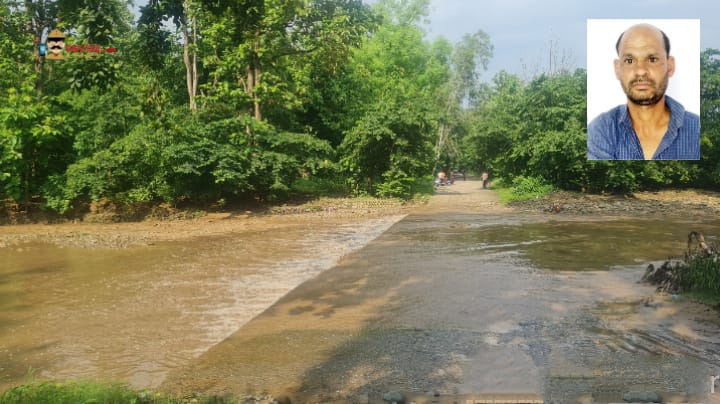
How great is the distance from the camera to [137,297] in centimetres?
1000

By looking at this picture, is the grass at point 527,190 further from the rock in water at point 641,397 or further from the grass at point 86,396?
the grass at point 86,396

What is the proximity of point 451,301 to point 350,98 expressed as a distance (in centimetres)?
2835

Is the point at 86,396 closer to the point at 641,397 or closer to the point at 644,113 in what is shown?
the point at 641,397

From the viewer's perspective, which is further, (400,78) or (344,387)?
(400,78)

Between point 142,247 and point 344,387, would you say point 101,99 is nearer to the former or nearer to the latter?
point 142,247

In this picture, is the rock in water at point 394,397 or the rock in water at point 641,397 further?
the rock in water at point 394,397

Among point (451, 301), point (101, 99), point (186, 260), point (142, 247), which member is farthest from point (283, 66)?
point (451, 301)

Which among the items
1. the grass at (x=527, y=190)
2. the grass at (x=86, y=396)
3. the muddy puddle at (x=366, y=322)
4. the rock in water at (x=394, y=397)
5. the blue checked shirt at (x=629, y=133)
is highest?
the blue checked shirt at (x=629, y=133)

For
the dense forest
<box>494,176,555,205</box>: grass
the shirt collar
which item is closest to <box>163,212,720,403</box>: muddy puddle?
the shirt collar

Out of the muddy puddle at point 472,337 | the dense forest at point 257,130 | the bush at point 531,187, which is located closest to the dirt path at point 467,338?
the muddy puddle at point 472,337

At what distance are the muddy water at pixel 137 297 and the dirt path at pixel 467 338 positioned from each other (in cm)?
62

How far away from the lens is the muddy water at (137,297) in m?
6.72

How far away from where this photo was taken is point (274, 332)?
761 centimetres

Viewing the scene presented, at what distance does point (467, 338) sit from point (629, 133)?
6.94 meters
